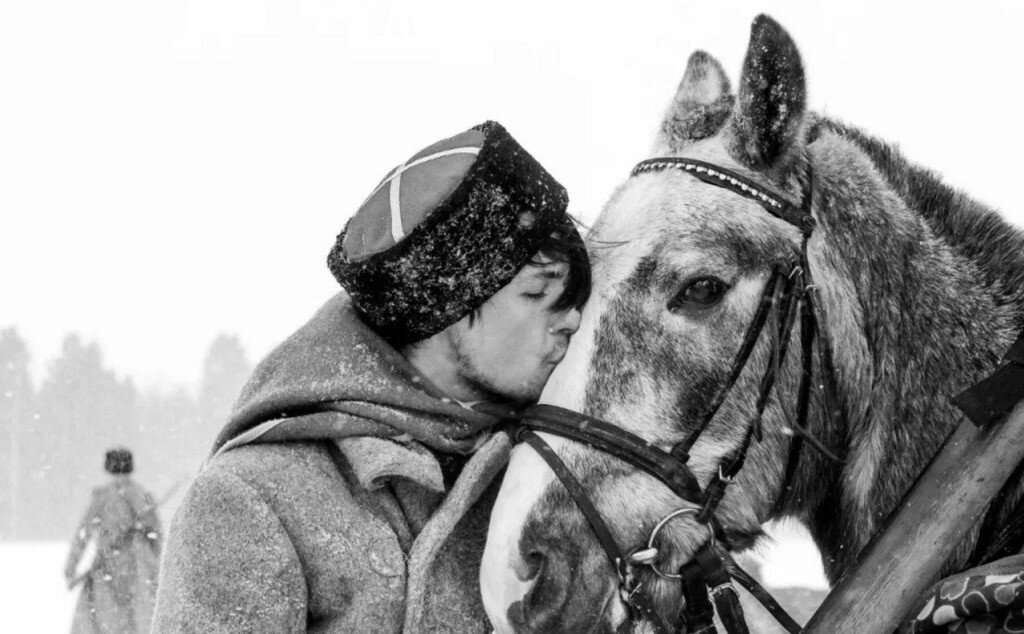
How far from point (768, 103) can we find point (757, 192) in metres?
0.22

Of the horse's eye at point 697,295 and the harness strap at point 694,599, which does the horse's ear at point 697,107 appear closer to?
the horse's eye at point 697,295

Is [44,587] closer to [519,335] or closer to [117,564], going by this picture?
[117,564]

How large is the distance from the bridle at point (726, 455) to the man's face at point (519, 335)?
4.0 inches

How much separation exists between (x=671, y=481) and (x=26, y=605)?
1568 centimetres

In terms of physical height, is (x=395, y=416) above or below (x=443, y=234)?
below

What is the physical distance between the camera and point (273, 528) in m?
1.95

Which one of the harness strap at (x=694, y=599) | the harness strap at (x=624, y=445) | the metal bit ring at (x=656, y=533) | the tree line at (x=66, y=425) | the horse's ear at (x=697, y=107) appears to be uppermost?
the horse's ear at (x=697, y=107)

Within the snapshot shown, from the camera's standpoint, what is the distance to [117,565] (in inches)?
338

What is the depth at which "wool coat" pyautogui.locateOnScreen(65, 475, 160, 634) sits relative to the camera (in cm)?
855

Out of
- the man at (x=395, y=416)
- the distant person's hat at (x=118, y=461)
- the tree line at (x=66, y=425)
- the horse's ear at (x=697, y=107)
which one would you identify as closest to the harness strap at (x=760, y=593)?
the man at (x=395, y=416)

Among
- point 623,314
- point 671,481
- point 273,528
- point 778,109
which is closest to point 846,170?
point 778,109

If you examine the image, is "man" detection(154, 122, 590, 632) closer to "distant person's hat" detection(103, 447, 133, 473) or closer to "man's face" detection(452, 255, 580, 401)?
"man's face" detection(452, 255, 580, 401)

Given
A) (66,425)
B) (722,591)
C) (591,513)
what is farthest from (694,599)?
(66,425)

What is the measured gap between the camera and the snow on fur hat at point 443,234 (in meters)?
2.14
